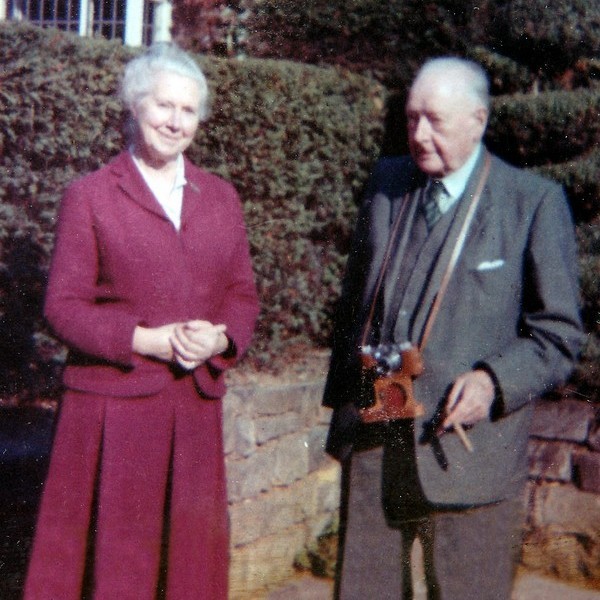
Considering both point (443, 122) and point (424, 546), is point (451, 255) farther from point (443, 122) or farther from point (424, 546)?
point (424, 546)

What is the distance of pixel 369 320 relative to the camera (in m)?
3.04

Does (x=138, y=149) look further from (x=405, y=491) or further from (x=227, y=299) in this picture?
(x=405, y=491)

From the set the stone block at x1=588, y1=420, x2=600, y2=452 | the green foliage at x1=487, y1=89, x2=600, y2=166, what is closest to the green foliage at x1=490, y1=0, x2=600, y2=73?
the green foliage at x1=487, y1=89, x2=600, y2=166

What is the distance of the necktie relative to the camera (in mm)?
2979

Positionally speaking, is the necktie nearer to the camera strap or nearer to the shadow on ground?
the camera strap

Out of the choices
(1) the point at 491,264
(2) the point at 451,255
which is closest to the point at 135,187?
(2) the point at 451,255

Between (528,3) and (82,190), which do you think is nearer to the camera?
(82,190)

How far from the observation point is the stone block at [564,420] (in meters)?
5.23

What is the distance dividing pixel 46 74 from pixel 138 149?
9.52 ft

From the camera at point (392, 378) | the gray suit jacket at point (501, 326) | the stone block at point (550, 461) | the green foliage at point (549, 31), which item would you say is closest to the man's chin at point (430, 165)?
the gray suit jacket at point (501, 326)

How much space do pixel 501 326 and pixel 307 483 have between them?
8.41 ft

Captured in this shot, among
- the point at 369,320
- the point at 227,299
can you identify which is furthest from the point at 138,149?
the point at 369,320

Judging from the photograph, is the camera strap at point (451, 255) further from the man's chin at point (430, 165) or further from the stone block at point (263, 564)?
the stone block at point (263, 564)

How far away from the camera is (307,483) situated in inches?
204
